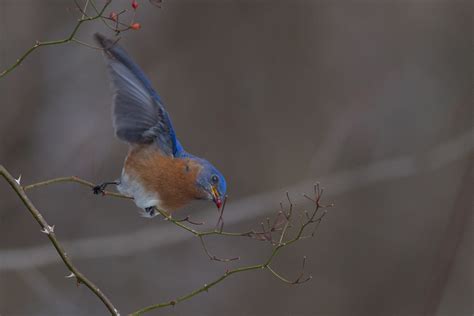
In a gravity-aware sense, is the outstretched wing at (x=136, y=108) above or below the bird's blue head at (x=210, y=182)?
above

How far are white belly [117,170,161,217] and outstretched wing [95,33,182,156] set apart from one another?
8.7 inches

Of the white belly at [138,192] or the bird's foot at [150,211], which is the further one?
the bird's foot at [150,211]

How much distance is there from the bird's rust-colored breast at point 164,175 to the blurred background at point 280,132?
3.58m

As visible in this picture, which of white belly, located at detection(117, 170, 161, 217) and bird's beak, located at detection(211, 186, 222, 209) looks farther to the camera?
bird's beak, located at detection(211, 186, 222, 209)

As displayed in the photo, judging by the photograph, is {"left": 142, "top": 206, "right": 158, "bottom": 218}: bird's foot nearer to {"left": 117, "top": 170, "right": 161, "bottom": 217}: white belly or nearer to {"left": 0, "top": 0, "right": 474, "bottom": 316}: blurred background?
{"left": 117, "top": 170, "right": 161, "bottom": 217}: white belly

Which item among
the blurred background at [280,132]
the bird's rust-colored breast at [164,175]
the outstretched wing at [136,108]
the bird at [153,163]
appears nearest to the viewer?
the outstretched wing at [136,108]

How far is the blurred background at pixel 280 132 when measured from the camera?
26.5 feet

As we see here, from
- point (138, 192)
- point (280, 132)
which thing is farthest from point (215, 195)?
point (280, 132)

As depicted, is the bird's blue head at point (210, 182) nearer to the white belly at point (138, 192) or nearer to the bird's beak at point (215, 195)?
the bird's beak at point (215, 195)

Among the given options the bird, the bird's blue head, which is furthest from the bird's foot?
the bird's blue head

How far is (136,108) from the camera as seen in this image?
4141 mm

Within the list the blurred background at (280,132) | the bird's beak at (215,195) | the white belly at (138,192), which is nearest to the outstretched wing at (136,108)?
the white belly at (138,192)

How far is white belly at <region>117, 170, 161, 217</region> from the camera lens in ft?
13.6

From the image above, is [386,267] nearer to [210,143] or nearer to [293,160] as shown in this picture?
[293,160]
